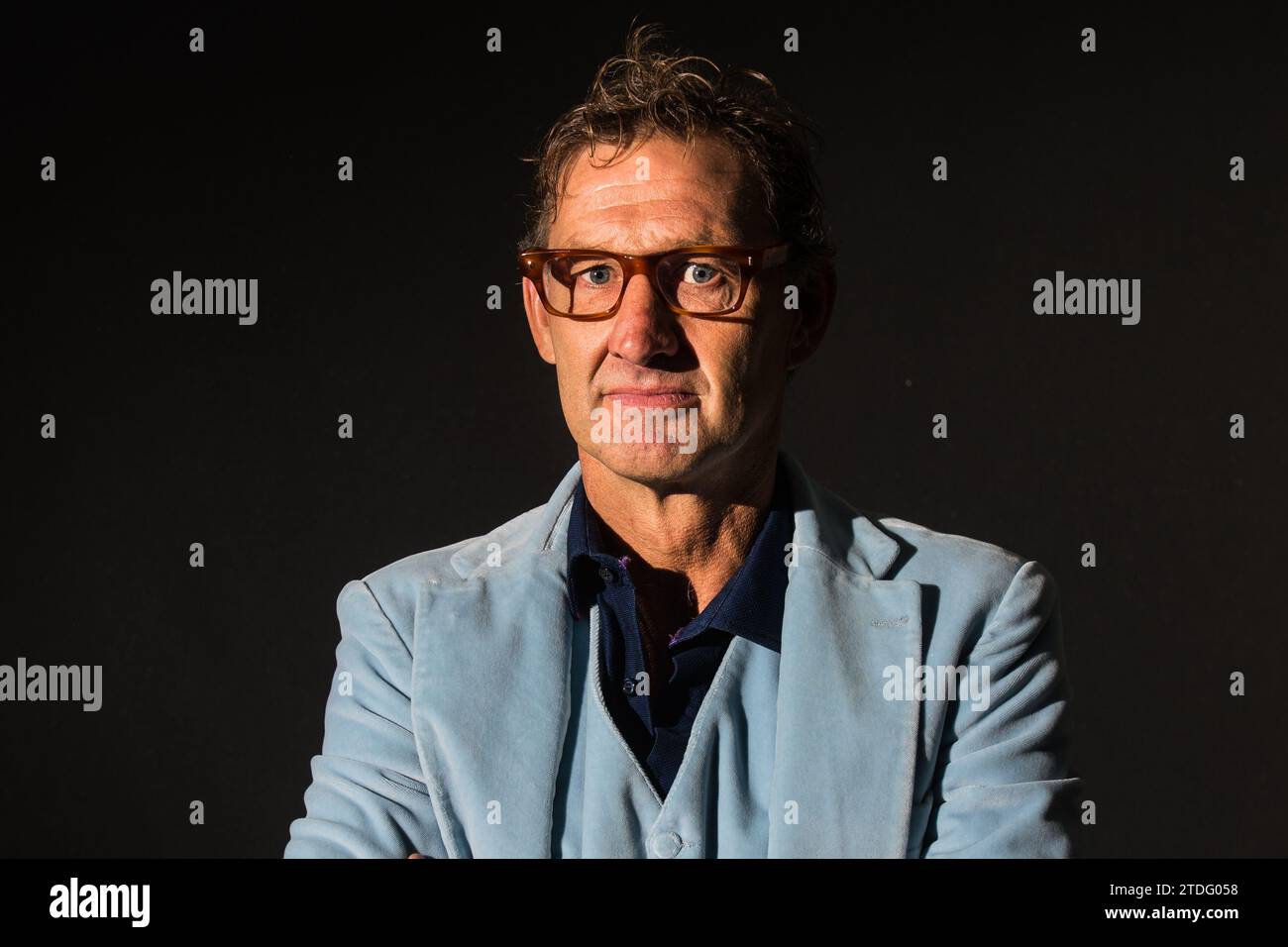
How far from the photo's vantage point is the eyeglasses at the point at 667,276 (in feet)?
7.66

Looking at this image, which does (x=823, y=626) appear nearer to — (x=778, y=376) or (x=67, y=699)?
(x=778, y=376)

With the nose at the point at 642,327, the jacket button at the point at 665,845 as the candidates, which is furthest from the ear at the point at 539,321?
the jacket button at the point at 665,845

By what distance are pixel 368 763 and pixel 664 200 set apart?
0.95m

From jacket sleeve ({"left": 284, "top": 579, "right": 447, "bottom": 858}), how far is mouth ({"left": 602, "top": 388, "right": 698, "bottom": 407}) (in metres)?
0.52

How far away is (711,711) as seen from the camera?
7.62ft

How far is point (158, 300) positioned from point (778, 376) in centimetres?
145

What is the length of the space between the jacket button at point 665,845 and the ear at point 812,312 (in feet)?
2.58

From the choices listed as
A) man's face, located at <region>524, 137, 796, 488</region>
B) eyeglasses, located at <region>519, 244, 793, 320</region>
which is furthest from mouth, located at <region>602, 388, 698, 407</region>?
eyeglasses, located at <region>519, 244, 793, 320</region>

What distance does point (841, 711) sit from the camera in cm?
232

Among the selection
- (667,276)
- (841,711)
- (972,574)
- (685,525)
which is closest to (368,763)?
(685,525)

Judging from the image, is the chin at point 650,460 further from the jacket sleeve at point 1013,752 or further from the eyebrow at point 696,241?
the jacket sleeve at point 1013,752

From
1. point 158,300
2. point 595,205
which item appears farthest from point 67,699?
point 595,205

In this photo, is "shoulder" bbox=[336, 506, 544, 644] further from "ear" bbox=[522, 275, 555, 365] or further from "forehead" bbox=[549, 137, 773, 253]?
"forehead" bbox=[549, 137, 773, 253]

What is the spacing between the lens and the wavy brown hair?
2408 mm
